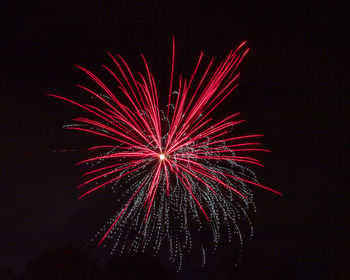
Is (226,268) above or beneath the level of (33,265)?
above

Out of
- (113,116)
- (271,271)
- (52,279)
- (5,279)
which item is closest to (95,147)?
(113,116)

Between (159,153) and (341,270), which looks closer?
(159,153)

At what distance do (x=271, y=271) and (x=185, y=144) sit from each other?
711cm

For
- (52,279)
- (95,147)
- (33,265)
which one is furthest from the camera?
(33,265)

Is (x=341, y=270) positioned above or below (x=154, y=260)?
above

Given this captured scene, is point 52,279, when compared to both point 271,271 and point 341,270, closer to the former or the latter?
point 271,271

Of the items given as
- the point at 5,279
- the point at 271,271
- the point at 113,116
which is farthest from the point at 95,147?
the point at 271,271

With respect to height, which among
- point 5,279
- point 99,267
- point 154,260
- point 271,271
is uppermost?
point 271,271

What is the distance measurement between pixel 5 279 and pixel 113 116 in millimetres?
8152

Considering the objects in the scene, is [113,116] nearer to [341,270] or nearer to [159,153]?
[159,153]

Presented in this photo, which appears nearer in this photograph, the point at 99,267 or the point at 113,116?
the point at 113,116

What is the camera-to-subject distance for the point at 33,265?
18.0 metres

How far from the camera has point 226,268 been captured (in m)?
18.9

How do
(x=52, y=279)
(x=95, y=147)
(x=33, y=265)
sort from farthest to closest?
(x=33, y=265) < (x=52, y=279) < (x=95, y=147)
